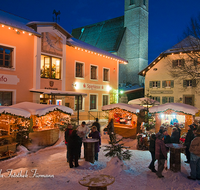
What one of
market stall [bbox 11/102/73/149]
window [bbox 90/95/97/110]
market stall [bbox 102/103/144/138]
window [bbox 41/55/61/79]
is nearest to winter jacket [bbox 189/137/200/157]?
market stall [bbox 102/103/144/138]

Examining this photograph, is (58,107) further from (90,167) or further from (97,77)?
(97,77)

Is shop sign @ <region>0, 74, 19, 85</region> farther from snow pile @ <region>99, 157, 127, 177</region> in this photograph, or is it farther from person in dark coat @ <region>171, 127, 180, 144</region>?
person in dark coat @ <region>171, 127, 180, 144</region>

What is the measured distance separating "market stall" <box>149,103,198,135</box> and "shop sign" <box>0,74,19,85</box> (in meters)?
9.36

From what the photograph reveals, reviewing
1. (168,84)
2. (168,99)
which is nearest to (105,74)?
(168,84)

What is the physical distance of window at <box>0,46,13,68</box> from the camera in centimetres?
1209

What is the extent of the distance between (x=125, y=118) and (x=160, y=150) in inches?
302

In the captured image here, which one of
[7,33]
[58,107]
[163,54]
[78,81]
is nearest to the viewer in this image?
[58,107]

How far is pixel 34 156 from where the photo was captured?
27.3 ft

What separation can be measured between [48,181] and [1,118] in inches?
216

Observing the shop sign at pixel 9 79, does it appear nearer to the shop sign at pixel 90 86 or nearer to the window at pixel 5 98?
the window at pixel 5 98

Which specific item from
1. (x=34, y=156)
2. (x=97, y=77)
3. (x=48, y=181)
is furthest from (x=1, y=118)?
(x=97, y=77)

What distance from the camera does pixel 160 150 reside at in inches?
235

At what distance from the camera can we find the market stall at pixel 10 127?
818 centimetres

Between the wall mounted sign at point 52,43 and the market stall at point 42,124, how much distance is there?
563 cm
